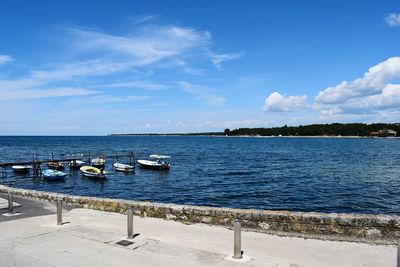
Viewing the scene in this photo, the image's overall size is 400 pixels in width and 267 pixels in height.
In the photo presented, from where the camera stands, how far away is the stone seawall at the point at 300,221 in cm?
1042

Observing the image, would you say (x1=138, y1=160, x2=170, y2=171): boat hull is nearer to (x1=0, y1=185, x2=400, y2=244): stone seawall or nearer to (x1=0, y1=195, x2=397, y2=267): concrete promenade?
(x1=0, y1=185, x2=400, y2=244): stone seawall

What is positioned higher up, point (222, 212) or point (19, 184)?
point (222, 212)

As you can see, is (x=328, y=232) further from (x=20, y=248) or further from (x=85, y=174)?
(x=85, y=174)

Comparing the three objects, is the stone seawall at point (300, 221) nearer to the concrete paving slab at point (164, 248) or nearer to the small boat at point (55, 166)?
the concrete paving slab at point (164, 248)

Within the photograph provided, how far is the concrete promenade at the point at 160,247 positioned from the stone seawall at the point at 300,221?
0.44 meters

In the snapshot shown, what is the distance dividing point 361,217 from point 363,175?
126 ft

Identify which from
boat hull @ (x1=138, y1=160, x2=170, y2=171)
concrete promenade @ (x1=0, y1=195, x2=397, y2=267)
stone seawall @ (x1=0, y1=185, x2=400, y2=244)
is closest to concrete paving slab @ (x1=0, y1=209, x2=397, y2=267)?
concrete promenade @ (x1=0, y1=195, x2=397, y2=267)

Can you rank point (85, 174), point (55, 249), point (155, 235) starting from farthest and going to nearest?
point (85, 174) → point (155, 235) → point (55, 249)

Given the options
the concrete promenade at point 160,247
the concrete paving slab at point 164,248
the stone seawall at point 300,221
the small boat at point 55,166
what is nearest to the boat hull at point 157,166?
the small boat at point 55,166

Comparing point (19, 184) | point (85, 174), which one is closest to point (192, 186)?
point (85, 174)

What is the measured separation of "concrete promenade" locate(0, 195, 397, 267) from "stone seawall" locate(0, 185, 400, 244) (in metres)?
0.44

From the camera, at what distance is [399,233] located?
405 inches

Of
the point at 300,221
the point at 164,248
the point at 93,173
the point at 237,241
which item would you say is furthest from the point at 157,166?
the point at 237,241

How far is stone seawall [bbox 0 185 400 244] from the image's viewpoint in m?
10.4
